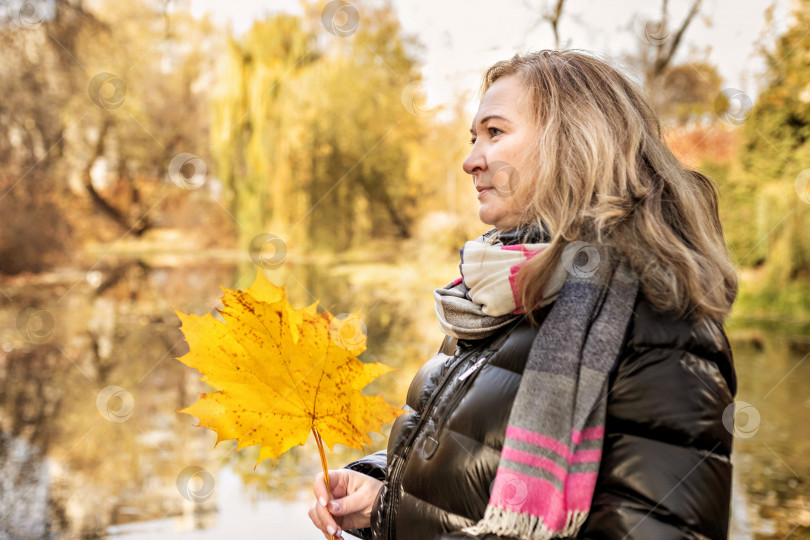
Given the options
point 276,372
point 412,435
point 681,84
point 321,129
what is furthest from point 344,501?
point 321,129

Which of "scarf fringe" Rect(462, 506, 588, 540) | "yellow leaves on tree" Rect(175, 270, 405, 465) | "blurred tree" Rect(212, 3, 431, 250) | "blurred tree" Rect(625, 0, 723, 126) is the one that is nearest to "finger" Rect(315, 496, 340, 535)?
"yellow leaves on tree" Rect(175, 270, 405, 465)

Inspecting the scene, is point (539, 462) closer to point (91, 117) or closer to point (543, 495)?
point (543, 495)

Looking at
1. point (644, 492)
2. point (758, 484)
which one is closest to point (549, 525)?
point (644, 492)

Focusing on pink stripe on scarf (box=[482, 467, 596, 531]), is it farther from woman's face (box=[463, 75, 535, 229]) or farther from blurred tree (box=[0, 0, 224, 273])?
blurred tree (box=[0, 0, 224, 273])

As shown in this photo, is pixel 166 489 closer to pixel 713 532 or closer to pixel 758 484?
pixel 758 484

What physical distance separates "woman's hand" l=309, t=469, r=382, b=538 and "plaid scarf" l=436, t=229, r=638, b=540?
239 millimetres

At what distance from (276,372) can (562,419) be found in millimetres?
349

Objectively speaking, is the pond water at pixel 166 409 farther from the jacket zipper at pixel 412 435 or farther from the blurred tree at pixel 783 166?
the jacket zipper at pixel 412 435

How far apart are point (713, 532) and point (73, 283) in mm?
10264

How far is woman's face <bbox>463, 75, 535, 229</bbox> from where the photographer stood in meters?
1.01

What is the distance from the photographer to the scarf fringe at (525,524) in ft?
2.58

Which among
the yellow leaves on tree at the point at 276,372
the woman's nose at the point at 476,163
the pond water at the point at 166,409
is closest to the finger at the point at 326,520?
the yellow leaves on tree at the point at 276,372

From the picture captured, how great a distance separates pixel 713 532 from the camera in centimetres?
75

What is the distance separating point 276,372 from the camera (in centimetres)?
87
